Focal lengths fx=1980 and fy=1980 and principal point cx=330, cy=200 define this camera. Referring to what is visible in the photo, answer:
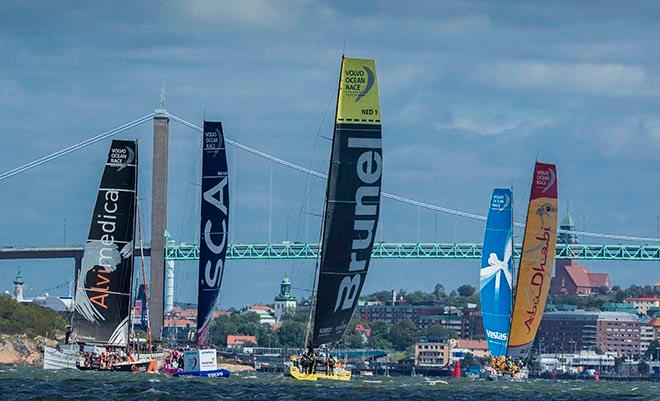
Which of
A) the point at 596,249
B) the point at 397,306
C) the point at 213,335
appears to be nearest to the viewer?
the point at 596,249

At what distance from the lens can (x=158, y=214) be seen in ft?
191

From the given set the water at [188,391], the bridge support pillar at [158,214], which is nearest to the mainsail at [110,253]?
the water at [188,391]

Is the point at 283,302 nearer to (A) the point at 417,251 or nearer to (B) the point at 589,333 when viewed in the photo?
(B) the point at 589,333

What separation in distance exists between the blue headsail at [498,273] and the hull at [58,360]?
897cm

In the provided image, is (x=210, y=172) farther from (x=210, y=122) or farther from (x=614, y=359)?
(x=614, y=359)

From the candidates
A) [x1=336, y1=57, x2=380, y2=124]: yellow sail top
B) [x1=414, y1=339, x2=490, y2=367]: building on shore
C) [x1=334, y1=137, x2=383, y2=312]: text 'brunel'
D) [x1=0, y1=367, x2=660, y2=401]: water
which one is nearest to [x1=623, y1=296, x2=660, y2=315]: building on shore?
[x1=414, y1=339, x2=490, y2=367]: building on shore

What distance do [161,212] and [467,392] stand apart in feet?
80.2

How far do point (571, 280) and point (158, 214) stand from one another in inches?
4168

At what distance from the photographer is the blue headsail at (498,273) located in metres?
43.1

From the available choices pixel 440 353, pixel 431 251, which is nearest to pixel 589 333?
pixel 440 353

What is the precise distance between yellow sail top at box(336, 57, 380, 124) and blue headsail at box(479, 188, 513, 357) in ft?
41.9

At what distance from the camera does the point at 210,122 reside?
126ft

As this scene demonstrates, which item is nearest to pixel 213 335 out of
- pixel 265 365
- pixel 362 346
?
pixel 362 346

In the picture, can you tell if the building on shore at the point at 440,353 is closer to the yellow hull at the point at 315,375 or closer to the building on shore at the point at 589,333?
the building on shore at the point at 589,333
